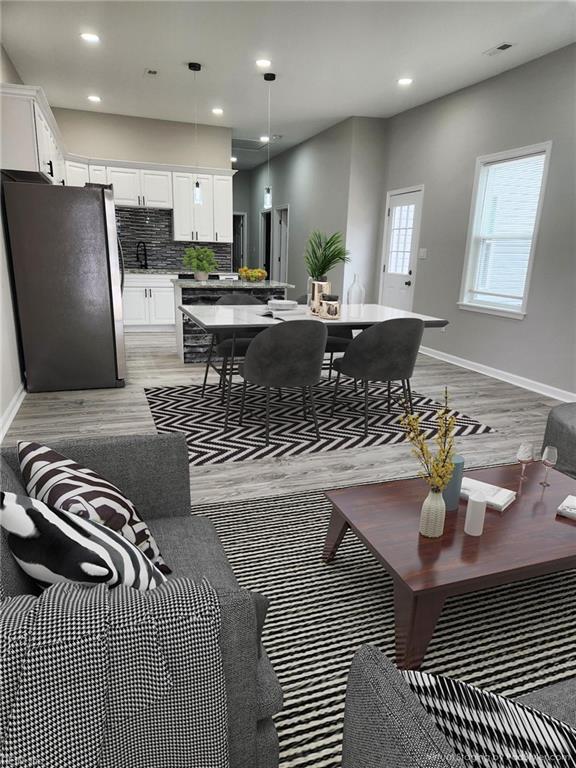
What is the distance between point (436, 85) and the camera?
5.38 m

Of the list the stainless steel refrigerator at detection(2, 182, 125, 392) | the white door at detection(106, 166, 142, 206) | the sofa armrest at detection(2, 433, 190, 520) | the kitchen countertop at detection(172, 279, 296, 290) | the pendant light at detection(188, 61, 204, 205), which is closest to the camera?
the sofa armrest at detection(2, 433, 190, 520)

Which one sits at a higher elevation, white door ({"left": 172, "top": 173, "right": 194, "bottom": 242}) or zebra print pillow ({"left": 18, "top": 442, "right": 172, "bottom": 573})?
white door ({"left": 172, "top": 173, "right": 194, "bottom": 242})

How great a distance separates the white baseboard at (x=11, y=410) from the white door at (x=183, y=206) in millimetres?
4124

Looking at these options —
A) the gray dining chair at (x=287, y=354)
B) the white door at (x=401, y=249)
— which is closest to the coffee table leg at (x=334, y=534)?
the gray dining chair at (x=287, y=354)

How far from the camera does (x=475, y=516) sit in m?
1.69

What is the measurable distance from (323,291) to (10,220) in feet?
8.36

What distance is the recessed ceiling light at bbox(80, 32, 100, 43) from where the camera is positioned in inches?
170

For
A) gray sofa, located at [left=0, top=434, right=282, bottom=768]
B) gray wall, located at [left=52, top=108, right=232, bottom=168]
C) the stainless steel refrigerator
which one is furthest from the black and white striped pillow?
gray wall, located at [left=52, top=108, right=232, bottom=168]

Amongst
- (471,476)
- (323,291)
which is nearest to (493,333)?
(323,291)

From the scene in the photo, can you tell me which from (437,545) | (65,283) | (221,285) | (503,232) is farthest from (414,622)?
(503,232)

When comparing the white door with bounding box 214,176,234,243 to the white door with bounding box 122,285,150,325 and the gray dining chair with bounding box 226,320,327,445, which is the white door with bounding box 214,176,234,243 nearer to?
the white door with bounding box 122,285,150,325

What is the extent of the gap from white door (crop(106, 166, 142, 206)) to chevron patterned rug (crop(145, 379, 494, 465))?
4014 mm

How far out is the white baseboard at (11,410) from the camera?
3400mm

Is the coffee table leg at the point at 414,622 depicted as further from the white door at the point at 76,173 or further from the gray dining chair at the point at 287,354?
the white door at the point at 76,173
